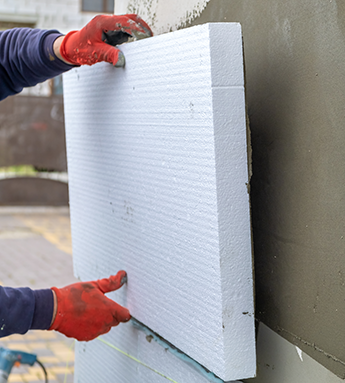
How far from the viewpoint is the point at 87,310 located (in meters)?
1.40

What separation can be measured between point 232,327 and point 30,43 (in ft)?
3.50

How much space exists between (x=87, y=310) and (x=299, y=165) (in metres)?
0.77

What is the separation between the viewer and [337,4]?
0.85 meters

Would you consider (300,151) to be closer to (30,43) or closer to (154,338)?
(154,338)

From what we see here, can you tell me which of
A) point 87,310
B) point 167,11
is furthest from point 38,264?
point 167,11

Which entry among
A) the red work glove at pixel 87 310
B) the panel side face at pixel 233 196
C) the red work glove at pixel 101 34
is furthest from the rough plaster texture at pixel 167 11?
the red work glove at pixel 87 310

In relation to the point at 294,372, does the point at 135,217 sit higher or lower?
higher

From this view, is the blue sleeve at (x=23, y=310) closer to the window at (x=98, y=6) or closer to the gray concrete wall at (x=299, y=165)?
the gray concrete wall at (x=299, y=165)

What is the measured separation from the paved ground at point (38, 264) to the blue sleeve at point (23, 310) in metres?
0.78

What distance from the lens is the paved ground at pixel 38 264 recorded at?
3.38 meters

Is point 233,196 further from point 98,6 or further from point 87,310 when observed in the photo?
point 98,6

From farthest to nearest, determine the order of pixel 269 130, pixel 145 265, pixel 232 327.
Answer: pixel 145 265 → pixel 269 130 → pixel 232 327

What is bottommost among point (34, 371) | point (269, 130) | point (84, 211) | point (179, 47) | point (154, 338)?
point (34, 371)

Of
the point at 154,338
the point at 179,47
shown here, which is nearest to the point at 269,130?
the point at 179,47
